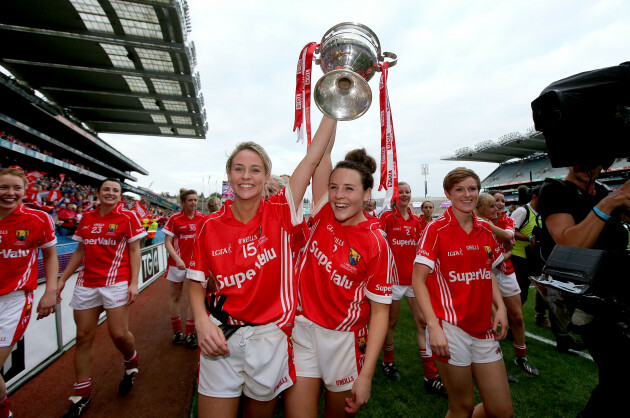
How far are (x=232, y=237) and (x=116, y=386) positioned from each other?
3183 millimetres

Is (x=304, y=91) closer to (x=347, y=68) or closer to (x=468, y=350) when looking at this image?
(x=347, y=68)

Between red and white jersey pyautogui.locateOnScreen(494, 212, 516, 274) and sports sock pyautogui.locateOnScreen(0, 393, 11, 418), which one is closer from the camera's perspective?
sports sock pyautogui.locateOnScreen(0, 393, 11, 418)

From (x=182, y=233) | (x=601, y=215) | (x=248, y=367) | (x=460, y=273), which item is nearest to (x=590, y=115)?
(x=601, y=215)

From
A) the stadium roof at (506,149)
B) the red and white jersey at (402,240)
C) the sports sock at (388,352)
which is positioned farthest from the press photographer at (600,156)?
the stadium roof at (506,149)

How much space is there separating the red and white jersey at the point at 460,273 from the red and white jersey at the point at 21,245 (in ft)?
11.6

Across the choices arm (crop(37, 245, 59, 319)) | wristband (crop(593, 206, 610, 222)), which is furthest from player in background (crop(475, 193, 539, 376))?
arm (crop(37, 245, 59, 319))

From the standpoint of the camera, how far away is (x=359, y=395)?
66.0 inches

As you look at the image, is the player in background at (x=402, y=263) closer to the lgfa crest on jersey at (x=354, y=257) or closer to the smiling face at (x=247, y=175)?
the lgfa crest on jersey at (x=354, y=257)

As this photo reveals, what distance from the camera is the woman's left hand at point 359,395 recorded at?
166cm

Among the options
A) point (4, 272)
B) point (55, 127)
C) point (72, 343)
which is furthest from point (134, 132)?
point (4, 272)

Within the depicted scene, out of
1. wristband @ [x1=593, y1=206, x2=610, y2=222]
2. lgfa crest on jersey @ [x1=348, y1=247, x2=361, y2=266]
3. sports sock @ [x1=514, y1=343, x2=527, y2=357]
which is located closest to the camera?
wristband @ [x1=593, y1=206, x2=610, y2=222]

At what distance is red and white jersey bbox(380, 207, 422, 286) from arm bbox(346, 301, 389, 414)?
242 centimetres

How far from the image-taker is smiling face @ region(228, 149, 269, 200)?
188 centimetres

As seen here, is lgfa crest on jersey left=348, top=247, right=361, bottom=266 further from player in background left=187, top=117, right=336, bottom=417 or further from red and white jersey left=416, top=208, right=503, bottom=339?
red and white jersey left=416, top=208, right=503, bottom=339
